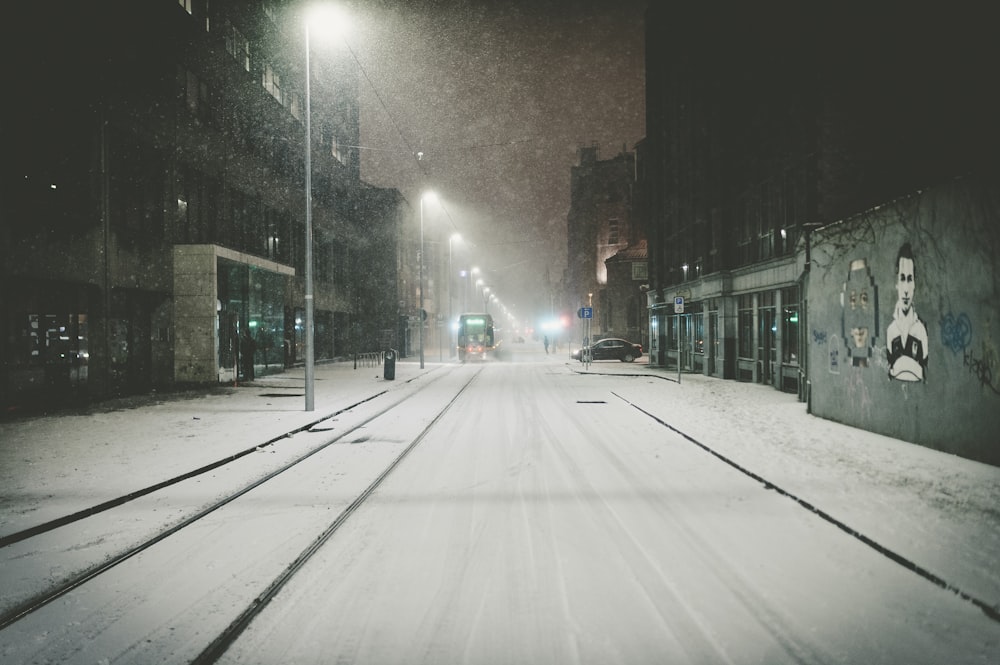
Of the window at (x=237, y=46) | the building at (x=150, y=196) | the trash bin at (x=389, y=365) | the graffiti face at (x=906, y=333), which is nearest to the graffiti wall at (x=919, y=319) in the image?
the graffiti face at (x=906, y=333)

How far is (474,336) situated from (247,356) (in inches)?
901

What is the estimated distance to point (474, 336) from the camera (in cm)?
4691

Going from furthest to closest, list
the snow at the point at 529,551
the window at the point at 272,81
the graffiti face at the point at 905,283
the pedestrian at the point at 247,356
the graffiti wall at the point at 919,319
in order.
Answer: the window at the point at 272,81
the pedestrian at the point at 247,356
the graffiti face at the point at 905,283
the graffiti wall at the point at 919,319
the snow at the point at 529,551

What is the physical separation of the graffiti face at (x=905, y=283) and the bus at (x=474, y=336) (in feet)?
120

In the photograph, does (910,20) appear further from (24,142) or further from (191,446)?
(24,142)

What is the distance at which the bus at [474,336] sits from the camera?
153 ft

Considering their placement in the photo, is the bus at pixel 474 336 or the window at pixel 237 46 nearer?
the window at pixel 237 46

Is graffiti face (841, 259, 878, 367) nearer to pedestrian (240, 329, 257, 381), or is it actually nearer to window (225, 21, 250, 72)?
pedestrian (240, 329, 257, 381)

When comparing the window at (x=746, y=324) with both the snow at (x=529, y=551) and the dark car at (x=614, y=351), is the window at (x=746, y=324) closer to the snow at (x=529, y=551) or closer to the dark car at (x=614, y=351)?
the snow at (x=529, y=551)

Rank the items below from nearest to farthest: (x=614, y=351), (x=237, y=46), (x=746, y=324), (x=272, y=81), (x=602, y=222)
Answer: (x=746, y=324) < (x=237, y=46) < (x=272, y=81) < (x=614, y=351) < (x=602, y=222)

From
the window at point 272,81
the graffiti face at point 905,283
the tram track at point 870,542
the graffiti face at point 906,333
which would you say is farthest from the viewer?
the window at point 272,81

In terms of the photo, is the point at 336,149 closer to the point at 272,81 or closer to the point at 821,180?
the point at 272,81

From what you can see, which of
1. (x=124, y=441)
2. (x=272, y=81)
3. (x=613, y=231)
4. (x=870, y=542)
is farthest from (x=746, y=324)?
(x=613, y=231)

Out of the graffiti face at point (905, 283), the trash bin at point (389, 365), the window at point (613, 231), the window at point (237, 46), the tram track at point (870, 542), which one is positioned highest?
the window at point (237, 46)
